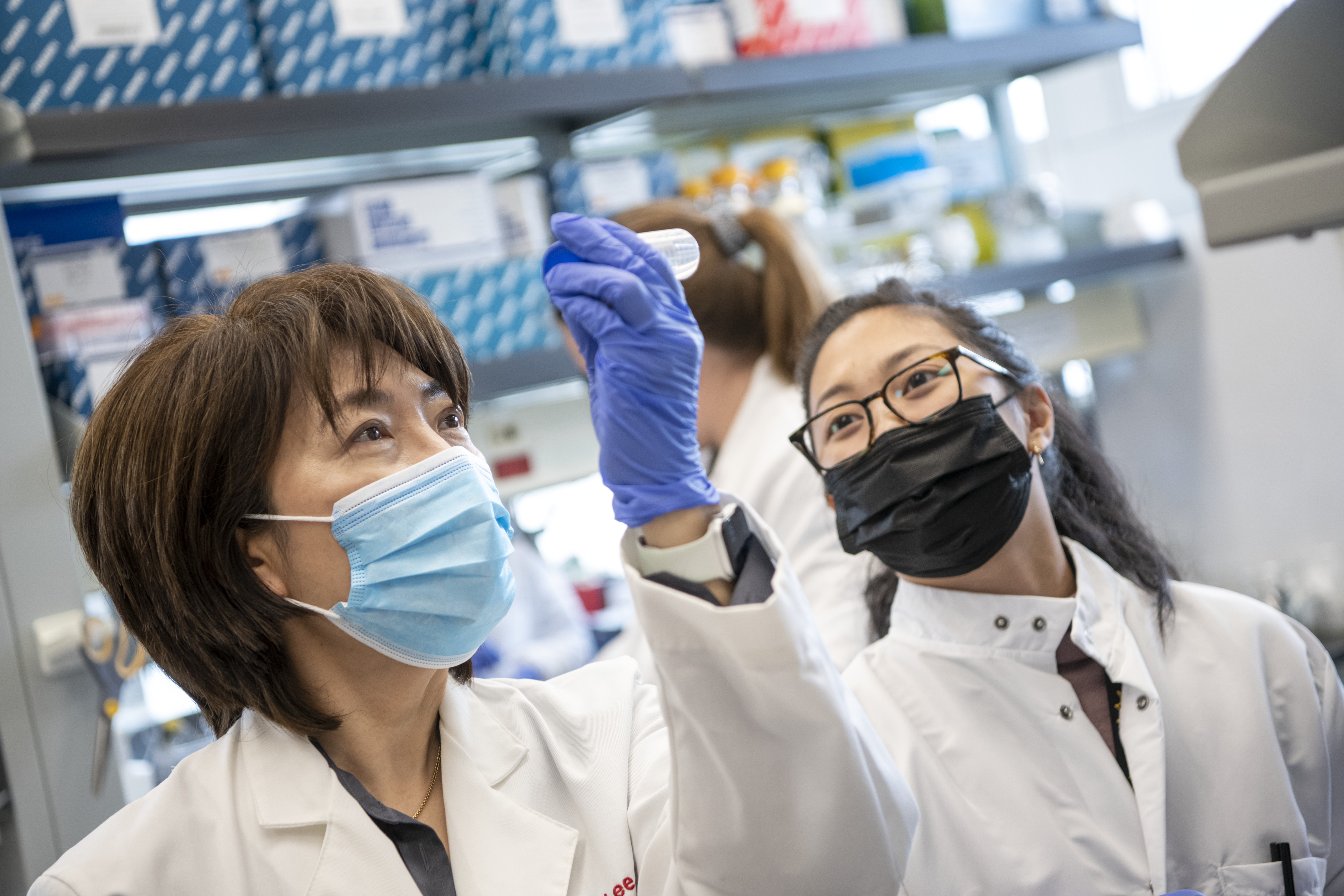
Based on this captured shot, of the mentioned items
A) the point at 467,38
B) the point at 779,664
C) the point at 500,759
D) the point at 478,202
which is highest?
the point at 467,38

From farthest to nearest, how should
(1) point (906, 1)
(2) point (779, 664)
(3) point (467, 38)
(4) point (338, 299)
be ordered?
(1) point (906, 1), (3) point (467, 38), (4) point (338, 299), (2) point (779, 664)

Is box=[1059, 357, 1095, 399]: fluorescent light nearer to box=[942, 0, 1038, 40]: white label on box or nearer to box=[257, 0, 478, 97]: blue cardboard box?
box=[942, 0, 1038, 40]: white label on box

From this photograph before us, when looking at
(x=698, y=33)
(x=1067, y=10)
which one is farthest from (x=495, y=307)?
(x=1067, y=10)

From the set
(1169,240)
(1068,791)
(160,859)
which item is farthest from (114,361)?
(1169,240)

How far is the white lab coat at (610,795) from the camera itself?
2.97 feet

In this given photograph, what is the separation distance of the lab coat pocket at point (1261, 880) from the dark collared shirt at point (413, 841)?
0.94 metres

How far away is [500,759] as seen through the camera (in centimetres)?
118

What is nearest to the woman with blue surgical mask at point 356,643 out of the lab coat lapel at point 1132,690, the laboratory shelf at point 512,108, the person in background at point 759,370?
the lab coat lapel at point 1132,690

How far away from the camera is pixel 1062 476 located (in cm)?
162

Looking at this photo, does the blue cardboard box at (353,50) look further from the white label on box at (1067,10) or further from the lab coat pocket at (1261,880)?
the lab coat pocket at (1261,880)

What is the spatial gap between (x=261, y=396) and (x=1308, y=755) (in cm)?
138

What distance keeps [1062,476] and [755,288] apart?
0.77 meters

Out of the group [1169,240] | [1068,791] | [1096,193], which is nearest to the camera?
[1068,791]

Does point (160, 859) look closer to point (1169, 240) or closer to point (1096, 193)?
point (1169, 240)
